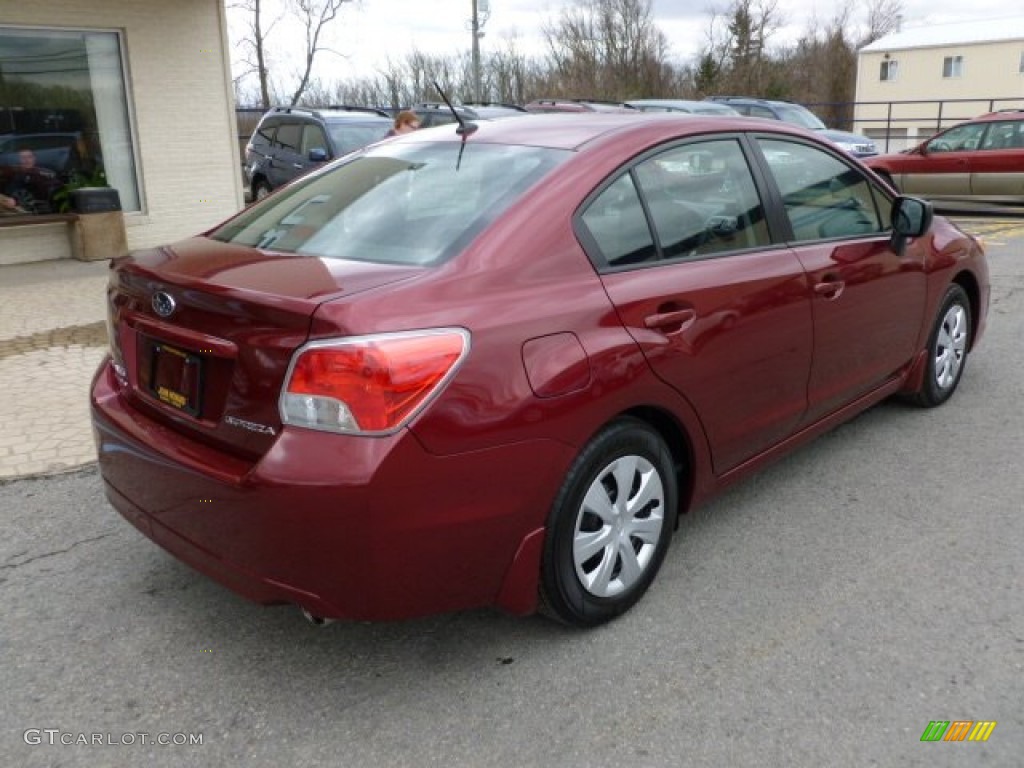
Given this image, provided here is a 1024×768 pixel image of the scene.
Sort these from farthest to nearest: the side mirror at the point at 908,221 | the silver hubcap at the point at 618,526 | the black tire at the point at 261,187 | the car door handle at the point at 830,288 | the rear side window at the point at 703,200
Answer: the black tire at the point at 261,187, the side mirror at the point at 908,221, the car door handle at the point at 830,288, the rear side window at the point at 703,200, the silver hubcap at the point at 618,526

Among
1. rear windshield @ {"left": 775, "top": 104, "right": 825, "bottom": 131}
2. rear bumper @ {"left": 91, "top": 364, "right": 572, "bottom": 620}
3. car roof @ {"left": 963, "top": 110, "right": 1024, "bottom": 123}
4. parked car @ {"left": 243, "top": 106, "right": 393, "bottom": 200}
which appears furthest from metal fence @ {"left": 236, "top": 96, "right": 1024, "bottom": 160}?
rear bumper @ {"left": 91, "top": 364, "right": 572, "bottom": 620}

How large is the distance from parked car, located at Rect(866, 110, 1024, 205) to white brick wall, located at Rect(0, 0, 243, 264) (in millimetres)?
10460

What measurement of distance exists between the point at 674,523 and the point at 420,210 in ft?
4.72

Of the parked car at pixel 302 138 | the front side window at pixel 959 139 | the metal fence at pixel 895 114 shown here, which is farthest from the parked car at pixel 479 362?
the front side window at pixel 959 139

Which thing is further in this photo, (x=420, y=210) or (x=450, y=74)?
(x=450, y=74)

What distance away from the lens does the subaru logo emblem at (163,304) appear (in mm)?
2746

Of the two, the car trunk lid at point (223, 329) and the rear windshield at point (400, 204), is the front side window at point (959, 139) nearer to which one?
the rear windshield at point (400, 204)

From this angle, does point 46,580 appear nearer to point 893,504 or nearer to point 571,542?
point 571,542

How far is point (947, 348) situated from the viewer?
5.19 meters

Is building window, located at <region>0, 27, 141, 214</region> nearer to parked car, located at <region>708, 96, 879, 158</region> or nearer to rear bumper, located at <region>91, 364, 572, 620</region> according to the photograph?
rear bumper, located at <region>91, 364, 572, 620</region>

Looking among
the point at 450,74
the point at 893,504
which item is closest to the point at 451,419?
the point at 893,504

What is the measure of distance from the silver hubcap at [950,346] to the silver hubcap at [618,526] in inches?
107

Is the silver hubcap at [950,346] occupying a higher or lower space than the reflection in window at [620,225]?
lower

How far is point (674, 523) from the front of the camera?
3314 millimetres
